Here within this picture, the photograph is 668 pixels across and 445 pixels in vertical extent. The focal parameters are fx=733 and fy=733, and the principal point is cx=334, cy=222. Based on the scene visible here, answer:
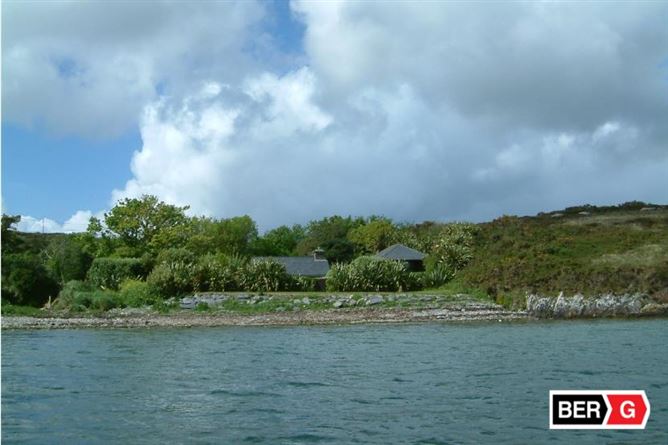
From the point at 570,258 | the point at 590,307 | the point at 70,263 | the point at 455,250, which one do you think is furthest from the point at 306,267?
the point at 590,307

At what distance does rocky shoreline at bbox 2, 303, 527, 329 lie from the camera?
126 ft

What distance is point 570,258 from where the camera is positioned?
175ft

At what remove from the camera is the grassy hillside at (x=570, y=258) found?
1838 inches

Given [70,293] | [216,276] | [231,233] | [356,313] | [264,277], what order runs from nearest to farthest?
1. [356,313]
2. [70,293]
3. [216,276]
4. [264,277]
5. [231,233]

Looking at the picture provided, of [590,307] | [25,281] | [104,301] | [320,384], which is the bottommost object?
[320,384]

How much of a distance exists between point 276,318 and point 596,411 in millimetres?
27020

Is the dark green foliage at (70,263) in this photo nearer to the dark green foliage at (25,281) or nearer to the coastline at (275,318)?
the dark green foliage at (25,281)

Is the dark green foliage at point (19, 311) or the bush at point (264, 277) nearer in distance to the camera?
the dark green foliage at point (19, 311)

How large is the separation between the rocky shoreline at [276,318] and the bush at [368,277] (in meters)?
8.59

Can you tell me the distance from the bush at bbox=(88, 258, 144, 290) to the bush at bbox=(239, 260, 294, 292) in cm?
757

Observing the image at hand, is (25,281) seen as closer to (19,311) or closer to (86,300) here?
(19,311)

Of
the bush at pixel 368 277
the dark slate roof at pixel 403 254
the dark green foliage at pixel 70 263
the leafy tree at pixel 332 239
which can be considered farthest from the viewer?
the leafy tree at pixel 332 239

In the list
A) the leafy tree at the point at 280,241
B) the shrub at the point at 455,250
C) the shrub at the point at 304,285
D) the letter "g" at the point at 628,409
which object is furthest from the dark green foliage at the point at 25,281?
the leafy tree at the point at 280,241

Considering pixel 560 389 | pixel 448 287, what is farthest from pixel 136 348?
pixel 448 287
